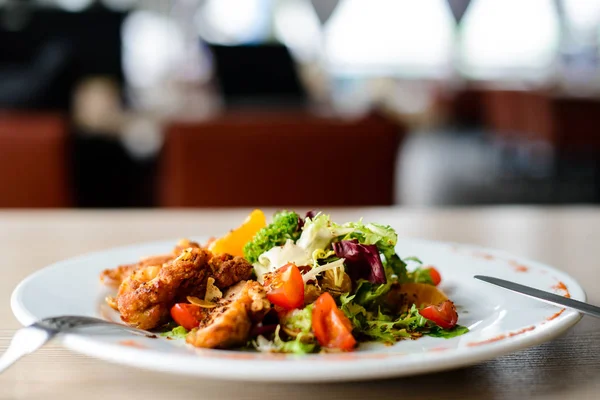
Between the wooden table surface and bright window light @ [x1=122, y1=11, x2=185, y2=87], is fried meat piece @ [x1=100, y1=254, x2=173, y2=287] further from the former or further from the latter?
bright window light @ [x1=122, y1=11, x2=185, y2=87]

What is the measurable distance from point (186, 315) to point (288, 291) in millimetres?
158

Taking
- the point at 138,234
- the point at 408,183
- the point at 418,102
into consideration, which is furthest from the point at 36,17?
the point at 138,234

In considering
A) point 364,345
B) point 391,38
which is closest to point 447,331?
point 364,345

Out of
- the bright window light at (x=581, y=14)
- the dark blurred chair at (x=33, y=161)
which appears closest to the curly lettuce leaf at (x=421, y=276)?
the dark blurred chair at (x=33, y=161)

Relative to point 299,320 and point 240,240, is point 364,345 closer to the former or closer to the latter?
point 299,320

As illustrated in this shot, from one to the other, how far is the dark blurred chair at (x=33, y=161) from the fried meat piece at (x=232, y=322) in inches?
122

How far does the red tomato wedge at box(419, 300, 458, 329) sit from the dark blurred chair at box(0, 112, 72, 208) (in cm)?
316

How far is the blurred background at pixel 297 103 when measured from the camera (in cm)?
356

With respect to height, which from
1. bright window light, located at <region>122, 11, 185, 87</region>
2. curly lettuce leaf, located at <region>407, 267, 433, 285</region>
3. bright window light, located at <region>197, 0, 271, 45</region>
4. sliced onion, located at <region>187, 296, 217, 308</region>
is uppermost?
bright window light, located at <region>197, 0, 271, 45</region>

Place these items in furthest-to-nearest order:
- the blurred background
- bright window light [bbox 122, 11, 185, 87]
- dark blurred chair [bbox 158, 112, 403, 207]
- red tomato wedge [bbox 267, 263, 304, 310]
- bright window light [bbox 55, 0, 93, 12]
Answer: bright window light [bbox 122, 11, 185, 87] < bright window light [bbox 55, 0, 93, 12] < the blurred background < dark blurred chair [bbox 158, 112, 403, 207] < red tomato wedge [bbox 267, 263, 304, 310]

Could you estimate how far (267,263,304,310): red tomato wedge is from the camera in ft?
3.37

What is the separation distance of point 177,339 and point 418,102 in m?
13.8

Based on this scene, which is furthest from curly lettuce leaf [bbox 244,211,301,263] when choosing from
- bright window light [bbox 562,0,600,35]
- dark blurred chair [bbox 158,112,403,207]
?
bright window light [bbox 562,0,600,35]

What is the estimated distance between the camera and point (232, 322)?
931 mm
